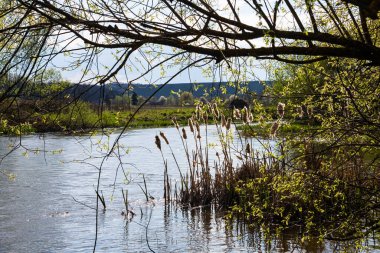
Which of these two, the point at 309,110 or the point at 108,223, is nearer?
the point at 309,110

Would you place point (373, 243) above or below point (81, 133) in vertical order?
below

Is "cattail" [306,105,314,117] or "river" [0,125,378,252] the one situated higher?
"cattail" [306,105,314,117]

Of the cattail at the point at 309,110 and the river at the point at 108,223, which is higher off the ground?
the cattail at the point at 309,110

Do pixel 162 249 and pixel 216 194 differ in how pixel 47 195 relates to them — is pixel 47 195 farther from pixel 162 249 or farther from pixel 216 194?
pixel 162 249

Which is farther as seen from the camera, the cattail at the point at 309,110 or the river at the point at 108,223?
the river at the point at 108,223

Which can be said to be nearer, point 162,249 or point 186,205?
point 162,249

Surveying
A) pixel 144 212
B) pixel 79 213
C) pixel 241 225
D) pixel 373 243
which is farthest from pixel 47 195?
pixel 373 243

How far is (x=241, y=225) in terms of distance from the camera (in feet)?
32.9

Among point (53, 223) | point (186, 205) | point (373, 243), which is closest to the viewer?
point (373, 243)

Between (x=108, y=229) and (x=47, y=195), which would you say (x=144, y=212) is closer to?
(x=108, y=229)

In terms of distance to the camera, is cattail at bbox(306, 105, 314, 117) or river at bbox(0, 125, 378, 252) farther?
river at bbox(0, 125, 378, 252)

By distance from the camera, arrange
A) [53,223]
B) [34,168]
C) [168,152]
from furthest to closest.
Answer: [168,152]
[34,168]
[53,223]

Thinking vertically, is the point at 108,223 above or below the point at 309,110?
below

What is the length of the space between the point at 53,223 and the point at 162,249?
8.98 feet
